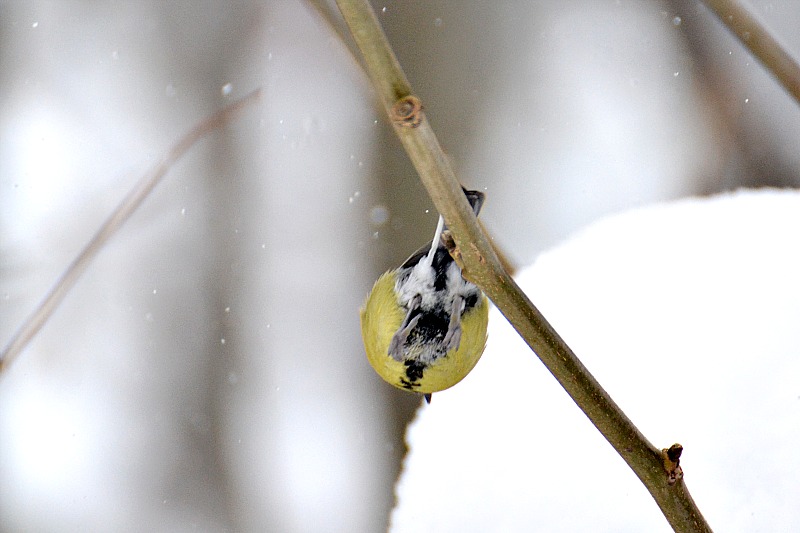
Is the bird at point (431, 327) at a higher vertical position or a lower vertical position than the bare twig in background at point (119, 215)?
lower

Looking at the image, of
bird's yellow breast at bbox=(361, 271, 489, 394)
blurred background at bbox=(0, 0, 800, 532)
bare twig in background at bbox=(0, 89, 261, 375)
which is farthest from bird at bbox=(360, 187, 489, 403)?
bare twig in background at bbox=(0, 89, 261, 375)

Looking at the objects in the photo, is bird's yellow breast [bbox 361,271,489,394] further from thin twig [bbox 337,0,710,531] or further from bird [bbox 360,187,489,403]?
thin twig [bbox 337,0,710,531]

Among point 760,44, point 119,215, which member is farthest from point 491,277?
point 119,215

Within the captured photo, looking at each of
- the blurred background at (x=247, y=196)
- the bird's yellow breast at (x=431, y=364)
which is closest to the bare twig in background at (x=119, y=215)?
the blurred background at (x=247, y=196)

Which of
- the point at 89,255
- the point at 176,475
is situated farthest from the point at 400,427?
the point at 89,255

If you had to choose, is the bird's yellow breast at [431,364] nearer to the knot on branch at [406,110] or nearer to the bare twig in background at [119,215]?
the knot on branch at [406,110]
